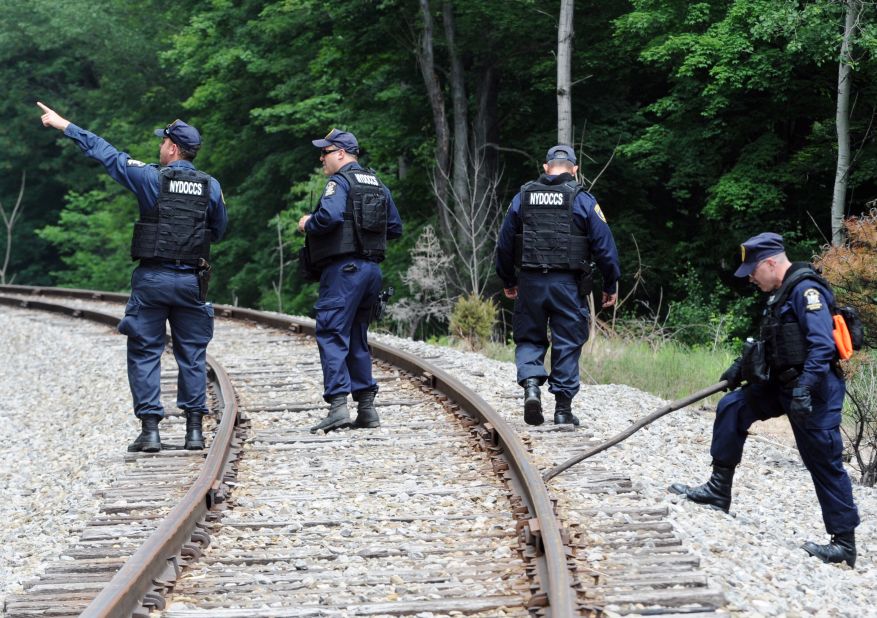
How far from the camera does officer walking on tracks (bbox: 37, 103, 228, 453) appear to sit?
772 centimetres

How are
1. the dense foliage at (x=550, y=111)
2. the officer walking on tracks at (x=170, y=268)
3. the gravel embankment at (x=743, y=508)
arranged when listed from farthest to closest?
the dense foliage at (x=550, y=111) → the officer walking on tracks at (x=170, y=268) → the gravel embankment at (x=743, y=508)

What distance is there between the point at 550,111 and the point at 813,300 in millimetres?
21532

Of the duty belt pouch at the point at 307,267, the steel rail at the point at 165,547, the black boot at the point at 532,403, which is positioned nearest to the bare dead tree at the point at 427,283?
the duty belt pouch at the point at 307,267

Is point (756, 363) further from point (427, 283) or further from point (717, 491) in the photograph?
point (427, 283)

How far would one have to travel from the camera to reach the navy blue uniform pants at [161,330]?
788cm

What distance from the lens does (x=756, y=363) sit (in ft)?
20.0

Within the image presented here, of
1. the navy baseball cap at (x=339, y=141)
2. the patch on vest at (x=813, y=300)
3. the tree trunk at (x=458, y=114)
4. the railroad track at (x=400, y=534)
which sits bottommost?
the railroad track at (x=400, y=534)

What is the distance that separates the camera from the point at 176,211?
7762 millimetres

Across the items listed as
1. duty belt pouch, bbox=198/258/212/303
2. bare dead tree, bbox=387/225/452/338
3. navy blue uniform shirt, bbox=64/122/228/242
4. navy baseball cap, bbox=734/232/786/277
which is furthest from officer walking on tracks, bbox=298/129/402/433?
bare dead tree, bbox=387/225/452/338

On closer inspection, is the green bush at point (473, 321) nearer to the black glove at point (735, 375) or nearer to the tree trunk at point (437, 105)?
the black glove at point (735, 375)

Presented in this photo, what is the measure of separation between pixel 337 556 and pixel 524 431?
3.00 meters

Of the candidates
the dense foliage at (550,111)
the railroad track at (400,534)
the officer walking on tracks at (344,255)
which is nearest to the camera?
the railroad track at (400,534)

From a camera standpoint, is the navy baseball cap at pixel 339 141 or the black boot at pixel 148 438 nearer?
the black boot at pixel 148 438

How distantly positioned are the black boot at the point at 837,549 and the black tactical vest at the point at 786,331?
35.0 inches
